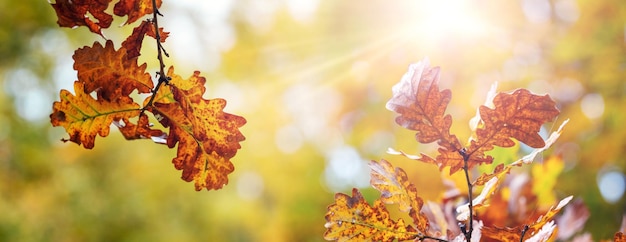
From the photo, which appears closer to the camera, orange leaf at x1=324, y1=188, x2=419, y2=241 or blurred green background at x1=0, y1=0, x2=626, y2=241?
orange leaf at x1=324, y1=188, x2=419, y2=241

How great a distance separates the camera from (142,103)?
0.46m

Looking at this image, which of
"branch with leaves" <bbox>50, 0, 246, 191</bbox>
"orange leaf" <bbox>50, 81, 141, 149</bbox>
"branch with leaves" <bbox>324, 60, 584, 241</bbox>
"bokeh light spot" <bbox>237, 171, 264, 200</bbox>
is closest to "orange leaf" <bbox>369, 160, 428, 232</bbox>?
"branch with leaves" <bbox>324, 60, 584, 241</bbox>

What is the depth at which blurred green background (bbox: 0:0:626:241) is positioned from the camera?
2.92m

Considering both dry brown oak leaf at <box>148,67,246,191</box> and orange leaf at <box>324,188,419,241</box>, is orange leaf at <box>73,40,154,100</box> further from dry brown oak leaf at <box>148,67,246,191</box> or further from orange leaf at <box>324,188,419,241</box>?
orange leaf at <box>324,188,419,241</box>

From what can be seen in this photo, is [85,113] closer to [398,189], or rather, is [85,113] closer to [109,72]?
[109,72]

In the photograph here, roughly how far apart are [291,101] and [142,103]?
4.65 meters

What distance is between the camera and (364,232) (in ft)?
1.55

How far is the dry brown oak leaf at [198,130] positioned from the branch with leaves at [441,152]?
0.11m

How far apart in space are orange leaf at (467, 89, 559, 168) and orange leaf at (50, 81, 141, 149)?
310 millimetres

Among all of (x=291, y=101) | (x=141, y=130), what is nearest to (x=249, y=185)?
(x=291, y=101)

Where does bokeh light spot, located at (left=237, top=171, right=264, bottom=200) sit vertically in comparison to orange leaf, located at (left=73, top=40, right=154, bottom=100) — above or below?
above

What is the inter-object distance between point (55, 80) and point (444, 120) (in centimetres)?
653

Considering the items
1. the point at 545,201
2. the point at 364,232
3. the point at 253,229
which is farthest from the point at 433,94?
the point at 253,229

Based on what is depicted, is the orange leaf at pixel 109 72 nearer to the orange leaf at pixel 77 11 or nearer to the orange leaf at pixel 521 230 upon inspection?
the orange leaf at pixel 77 11
